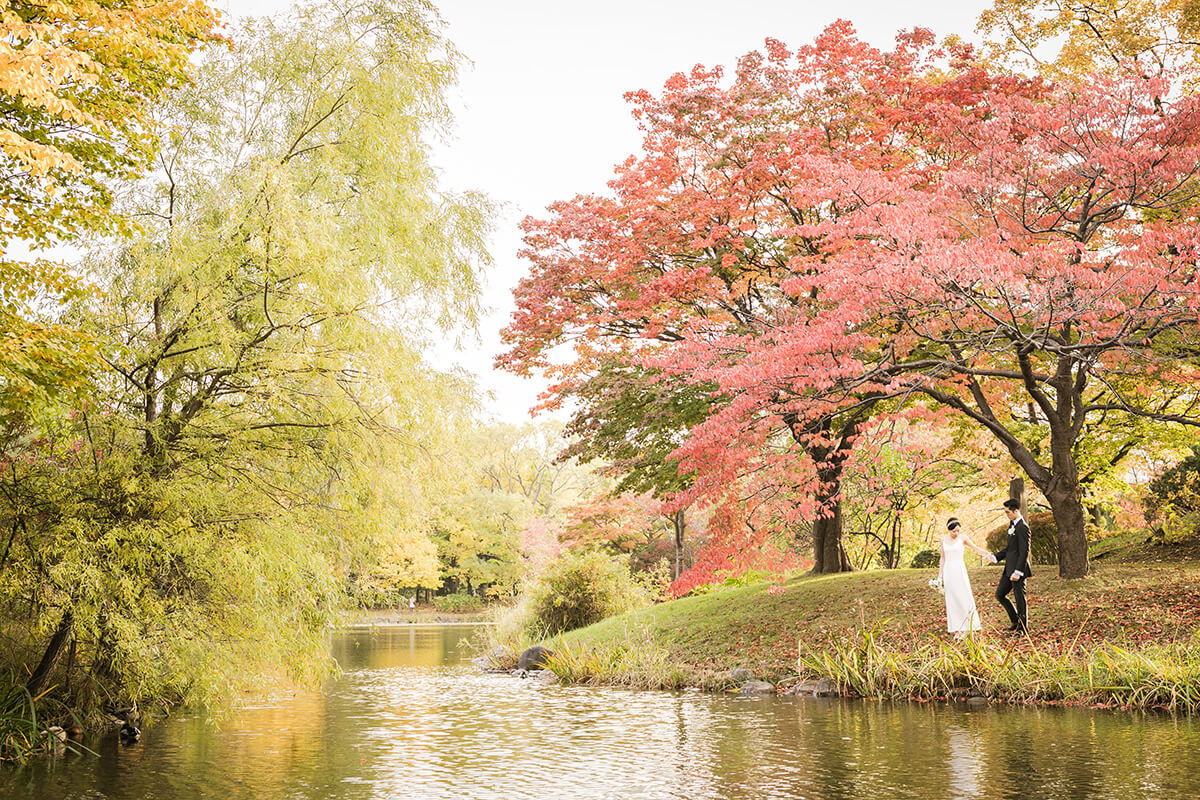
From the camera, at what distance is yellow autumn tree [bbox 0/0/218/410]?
27.5 ft

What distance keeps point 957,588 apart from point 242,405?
31.0ft

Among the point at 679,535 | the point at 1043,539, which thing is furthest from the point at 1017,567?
the point at 679,535

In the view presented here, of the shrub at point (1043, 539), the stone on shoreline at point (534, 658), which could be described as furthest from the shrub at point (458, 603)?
the shrub at point (1043, 539)

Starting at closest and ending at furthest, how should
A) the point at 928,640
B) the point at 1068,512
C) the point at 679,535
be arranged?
the point at 928,640, the point at 1068,512, the point at 679,535

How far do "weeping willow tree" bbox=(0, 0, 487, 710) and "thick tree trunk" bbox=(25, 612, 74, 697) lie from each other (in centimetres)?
4

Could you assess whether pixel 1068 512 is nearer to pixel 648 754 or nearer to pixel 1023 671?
pixel 1023 671

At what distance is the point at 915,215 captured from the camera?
36.2ft

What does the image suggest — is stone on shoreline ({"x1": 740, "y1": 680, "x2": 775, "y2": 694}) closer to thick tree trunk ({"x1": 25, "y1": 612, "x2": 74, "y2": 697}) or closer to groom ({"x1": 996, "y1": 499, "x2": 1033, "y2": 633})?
groom ({"x1": 996, "y1": 499, "x2": 1033, "y2": 633})

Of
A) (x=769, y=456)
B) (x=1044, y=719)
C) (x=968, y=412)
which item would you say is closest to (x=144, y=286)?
(x=769, y=456)

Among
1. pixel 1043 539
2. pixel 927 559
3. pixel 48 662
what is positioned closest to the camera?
pixel 48 662

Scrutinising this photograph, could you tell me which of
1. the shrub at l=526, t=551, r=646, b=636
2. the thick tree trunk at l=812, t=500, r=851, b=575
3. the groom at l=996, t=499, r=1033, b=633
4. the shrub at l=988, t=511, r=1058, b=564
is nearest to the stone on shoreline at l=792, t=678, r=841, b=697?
the groom at l=996, t=499, r=1033, b=633

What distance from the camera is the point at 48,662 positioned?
9664 millimetres

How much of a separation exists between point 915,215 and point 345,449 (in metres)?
7.28

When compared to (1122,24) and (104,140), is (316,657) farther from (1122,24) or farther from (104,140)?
(1122,24)
